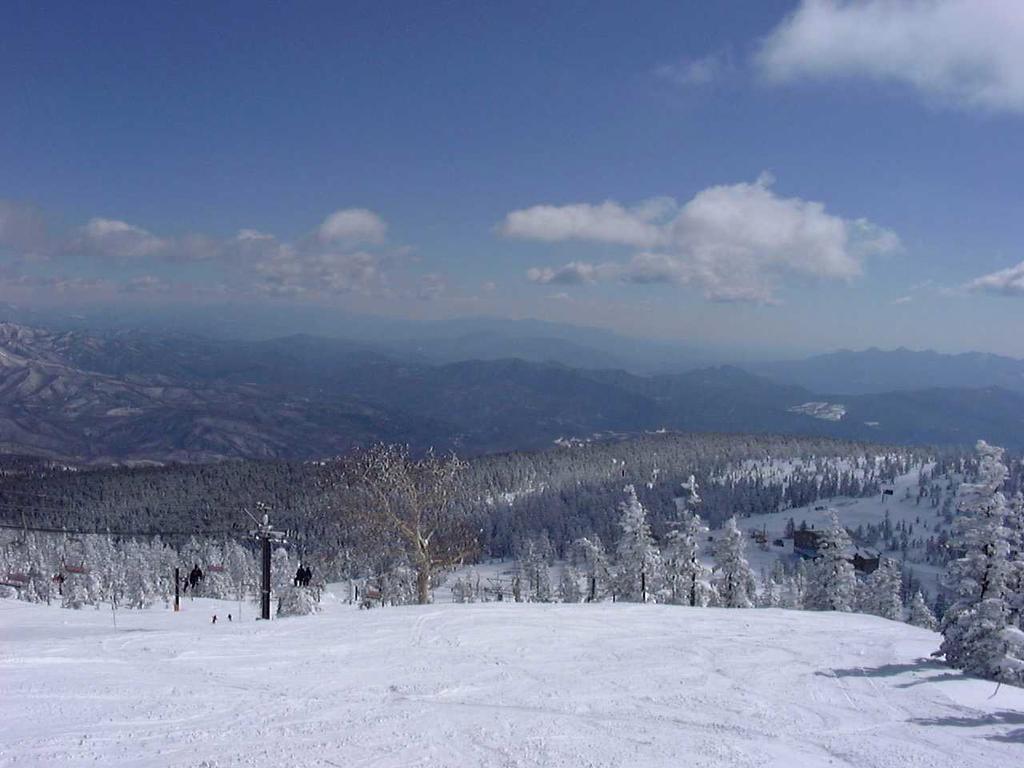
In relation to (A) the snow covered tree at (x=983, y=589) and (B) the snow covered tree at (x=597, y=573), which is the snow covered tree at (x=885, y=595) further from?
(A) the snow covered tree at (x=983, y=589)

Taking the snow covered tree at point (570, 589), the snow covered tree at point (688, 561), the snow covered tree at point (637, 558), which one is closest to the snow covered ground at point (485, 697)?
the snow covered tree at point (688, 561)

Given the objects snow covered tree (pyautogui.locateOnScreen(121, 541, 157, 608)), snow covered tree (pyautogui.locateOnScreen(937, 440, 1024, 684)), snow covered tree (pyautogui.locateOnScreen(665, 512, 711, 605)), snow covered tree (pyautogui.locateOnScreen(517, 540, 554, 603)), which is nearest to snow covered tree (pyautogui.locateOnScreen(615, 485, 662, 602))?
snow covered tree (pyautogui.locateOnScreen(665, 512, 711, 605))

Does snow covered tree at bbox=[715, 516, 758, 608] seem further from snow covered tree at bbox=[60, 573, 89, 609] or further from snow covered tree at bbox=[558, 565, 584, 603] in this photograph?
snow covered tree at bbox=[60, 573, 89, 609]

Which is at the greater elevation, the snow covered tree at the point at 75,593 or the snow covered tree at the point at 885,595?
the snow covered tree at the point at 885,595

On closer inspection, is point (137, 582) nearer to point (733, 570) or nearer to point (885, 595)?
point (733, 570)

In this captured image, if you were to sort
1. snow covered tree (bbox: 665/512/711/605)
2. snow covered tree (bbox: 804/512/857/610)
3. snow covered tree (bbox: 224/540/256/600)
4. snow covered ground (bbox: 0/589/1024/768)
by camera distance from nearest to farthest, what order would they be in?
snow covered ground (bbox: 0/589/1024/768) → snow covered tree (bbox: 665/512/711/605) → snow covered tree (bbox: 804/512/857/610) → snow covered tree (bbox: 224/540/256/600)
